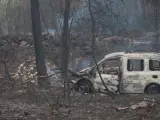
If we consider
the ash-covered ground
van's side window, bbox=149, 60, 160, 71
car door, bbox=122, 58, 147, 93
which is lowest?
the ash-covered ground

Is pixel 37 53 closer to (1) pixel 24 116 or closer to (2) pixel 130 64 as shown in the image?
(2) pixel 130 64

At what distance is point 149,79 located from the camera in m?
14.7

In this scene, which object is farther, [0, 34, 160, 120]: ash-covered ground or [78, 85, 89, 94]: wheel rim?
[78, 85, 89, 94]: wheel rim

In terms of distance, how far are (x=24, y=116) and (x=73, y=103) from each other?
258 cm

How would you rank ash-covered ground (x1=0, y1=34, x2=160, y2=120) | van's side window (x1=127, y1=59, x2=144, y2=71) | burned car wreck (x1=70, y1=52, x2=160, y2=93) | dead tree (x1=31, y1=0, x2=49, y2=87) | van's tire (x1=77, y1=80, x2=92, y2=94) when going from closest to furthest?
ash-covered ground (x1=0, y1=34, x2=160, y2=120), burned car wreck (x1=70, y1=52, x2=160, y2=93), van's side window (x1=127, y1=59, x2=144, y2=71), van's tire (x1=77, y1=80, x2=92, y2=94), dead tree (x1=31, y1=0, x2=49, y2=87)

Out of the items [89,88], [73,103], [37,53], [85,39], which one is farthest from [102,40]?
[73,103]

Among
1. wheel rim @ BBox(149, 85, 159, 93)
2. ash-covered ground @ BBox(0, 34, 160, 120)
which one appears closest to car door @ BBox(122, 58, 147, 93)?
wheel rim @ BBox(149, 85, 159, 93)

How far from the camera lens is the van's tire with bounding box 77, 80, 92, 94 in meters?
15.2

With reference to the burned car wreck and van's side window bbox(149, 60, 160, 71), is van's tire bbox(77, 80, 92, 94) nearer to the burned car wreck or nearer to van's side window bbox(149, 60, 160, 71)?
the burned car wreck

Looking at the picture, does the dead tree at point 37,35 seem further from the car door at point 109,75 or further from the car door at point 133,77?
the car door at point 133,77

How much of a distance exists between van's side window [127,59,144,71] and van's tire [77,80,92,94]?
1616mm

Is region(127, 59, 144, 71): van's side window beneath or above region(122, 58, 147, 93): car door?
above

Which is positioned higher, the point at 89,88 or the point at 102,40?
the point at 102,40

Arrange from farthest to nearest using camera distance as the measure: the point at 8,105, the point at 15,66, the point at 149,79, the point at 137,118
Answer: the point at 15,66, the point at 149,79, the point at 8,105, the point at 137,118
